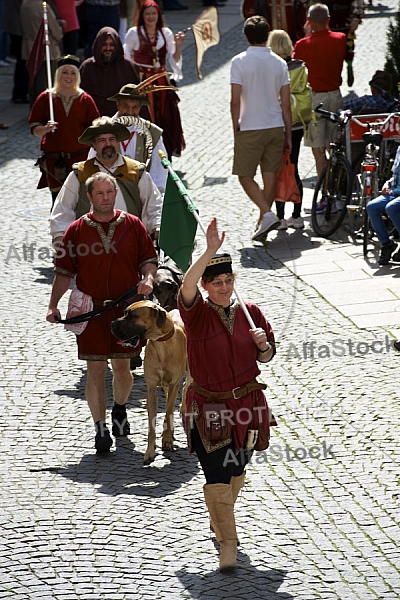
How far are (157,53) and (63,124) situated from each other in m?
3.49

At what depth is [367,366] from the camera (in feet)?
32.4

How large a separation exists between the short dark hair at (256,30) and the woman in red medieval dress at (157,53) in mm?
2780

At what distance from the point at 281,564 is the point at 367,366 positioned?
3266 millimetres

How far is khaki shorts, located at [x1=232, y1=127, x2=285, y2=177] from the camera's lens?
13.4 meters

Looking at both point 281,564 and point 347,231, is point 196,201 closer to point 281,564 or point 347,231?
point 347,231

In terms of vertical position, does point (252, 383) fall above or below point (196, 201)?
above

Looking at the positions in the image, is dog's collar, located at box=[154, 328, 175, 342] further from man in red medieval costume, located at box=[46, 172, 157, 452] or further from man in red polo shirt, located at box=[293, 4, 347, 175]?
man in red polo shirt, located at box=[293, 4, 347, 175]

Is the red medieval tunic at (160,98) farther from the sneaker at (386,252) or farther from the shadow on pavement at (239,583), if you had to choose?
the shadow on pavement at (239,583)

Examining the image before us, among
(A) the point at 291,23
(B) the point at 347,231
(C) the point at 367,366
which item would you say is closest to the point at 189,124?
(A) the point at 291,23

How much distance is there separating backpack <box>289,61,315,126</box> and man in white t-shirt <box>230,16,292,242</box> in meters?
0.44

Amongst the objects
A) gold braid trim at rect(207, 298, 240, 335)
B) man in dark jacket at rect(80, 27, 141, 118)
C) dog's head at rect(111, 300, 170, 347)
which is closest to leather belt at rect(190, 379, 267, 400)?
gold braid trim at rect(207, 298, 240, 335)

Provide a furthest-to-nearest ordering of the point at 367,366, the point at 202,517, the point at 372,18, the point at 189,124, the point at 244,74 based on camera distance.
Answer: the point at 372,18, the point at 189,124, the point at 244,74, the point at 367,366, the point at 202,517

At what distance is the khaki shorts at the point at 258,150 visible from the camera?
43.9ft

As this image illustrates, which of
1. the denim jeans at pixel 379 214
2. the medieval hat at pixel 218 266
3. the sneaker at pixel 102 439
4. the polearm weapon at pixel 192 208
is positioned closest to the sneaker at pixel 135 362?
the sneaker at pixel 102 439
